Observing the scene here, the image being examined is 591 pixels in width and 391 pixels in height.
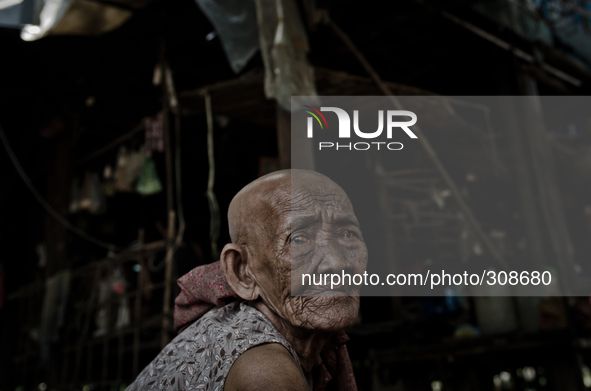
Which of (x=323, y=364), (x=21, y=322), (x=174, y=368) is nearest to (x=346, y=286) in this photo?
(x=323, y=364)

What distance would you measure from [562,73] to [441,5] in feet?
9.64

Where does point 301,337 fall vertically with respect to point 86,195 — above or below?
below

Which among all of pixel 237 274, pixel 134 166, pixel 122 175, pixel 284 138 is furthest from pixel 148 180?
pixel 237 274

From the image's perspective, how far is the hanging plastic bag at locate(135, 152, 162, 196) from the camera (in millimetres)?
5629

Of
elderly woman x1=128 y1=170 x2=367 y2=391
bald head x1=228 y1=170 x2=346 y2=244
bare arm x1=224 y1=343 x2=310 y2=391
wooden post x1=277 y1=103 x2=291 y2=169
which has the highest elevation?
wooden post x1=277 y1=103 x2=291 y2=169

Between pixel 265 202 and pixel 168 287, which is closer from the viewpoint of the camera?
pixel 265 202

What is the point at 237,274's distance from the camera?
1593 mm

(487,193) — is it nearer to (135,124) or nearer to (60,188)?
(135,124)

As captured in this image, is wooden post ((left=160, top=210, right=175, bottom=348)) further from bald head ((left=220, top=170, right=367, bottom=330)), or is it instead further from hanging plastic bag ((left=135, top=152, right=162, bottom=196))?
bald head ((left=220, top=170, right=367, bottom=330))

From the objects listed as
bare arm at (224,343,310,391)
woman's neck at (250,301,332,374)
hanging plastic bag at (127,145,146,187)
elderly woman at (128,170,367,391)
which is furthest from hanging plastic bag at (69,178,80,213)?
bare arm at (224,343,310,391)

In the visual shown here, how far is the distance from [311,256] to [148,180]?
457 cm

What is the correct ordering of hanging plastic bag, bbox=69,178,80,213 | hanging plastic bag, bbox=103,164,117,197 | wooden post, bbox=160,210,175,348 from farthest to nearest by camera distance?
1. hanging plastic bag, bbox=69,178,80,213
2. hanging plastic bag, bbox=103,164,117,197
3. wooden post, bbox=160,210,175,348

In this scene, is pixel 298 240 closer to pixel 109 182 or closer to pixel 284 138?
pixel 284 138

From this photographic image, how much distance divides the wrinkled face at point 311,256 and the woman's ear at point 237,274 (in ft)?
0.11
